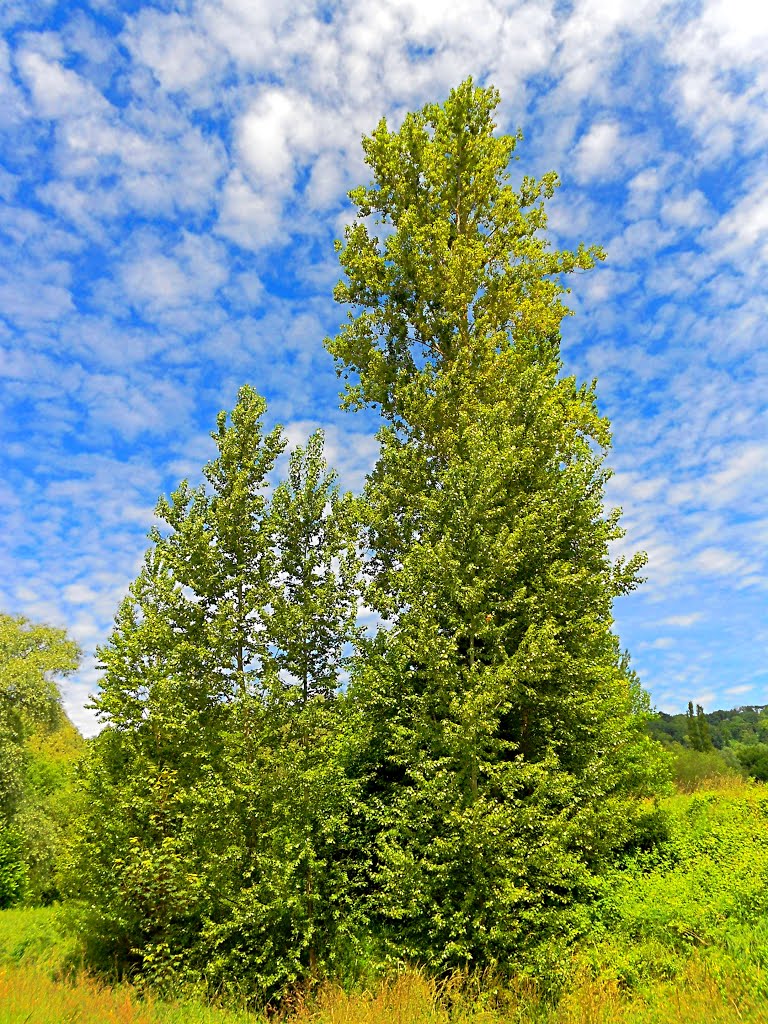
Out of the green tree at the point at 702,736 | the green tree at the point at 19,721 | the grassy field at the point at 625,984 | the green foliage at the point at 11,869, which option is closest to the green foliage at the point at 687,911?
the grassy field at the point at 625,984

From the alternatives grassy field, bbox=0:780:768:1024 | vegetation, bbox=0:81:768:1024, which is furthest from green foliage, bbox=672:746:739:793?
grassy field, bbox=0:780:768:1024

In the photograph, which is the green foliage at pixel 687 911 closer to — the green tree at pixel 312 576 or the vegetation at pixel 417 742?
the vegetation at pixel 417 742

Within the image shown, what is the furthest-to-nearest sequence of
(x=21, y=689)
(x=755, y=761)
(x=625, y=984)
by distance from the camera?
(x=755, y=761) < (x=21, y=689) < (x=625, y=984)

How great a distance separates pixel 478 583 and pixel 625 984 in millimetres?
7038

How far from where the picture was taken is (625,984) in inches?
399

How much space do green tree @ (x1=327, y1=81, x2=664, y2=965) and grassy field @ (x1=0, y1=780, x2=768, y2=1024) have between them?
75cm

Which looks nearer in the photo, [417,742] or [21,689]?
Answer: [417,742]

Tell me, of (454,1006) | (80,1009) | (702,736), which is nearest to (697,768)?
(702,736)

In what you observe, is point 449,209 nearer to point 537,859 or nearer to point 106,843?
point 537,859

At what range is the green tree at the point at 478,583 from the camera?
35.5 ft

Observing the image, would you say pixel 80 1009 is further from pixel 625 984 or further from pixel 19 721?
pixel 19 721

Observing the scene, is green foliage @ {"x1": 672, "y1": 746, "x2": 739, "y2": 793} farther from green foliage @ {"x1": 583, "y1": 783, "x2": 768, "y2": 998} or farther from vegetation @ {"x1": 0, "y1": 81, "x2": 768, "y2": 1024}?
green foliage @ {"x1": 583, "y1": 783, "x2": 768, "y2": 998}

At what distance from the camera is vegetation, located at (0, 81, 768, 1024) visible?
1042 cm

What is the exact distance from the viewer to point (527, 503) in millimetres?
14227
